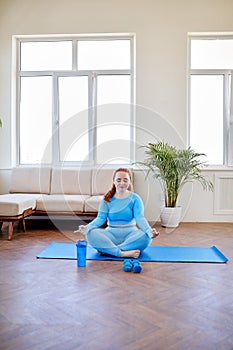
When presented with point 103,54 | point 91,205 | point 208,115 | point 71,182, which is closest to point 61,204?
point 91,205

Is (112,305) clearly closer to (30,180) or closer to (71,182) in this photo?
(71,182)

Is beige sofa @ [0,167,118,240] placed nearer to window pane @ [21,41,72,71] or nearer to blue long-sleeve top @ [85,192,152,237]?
blue long-sleeve top @ [85,192,152,237]

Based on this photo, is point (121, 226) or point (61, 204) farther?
point (61, 204)

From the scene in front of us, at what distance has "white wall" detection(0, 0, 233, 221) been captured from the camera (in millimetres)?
5641

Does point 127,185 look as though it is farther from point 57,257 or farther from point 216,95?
point 216,95

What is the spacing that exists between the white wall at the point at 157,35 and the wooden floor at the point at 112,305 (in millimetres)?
2336

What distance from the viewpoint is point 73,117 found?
6.00 m

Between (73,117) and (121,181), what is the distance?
269 centimetres

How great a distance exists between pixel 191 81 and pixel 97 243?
3.40 m

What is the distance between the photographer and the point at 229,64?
5809 mm

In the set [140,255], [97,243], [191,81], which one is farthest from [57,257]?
[191,81]

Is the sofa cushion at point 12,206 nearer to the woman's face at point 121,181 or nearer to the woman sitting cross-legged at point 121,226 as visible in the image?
the woman sitting cross-legged at point 121,226

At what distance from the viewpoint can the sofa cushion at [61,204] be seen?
4.95m

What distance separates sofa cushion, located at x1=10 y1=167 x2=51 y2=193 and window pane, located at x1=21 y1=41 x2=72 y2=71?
1703mm
